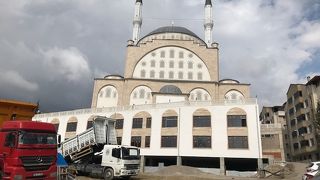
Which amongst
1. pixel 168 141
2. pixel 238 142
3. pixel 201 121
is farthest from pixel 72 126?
pixel 238 142

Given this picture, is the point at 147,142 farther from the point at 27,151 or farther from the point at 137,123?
the point at 27,151

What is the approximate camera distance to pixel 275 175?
104 ft

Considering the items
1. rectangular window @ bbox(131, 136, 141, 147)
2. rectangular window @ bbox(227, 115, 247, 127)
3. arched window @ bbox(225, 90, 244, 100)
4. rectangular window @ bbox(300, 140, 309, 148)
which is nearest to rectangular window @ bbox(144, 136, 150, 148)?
rectangular window @ bbox(131, 136, 141, 147)

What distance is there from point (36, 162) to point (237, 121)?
2752 cm

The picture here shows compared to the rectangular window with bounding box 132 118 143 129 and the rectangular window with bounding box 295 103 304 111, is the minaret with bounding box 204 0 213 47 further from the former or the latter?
the rectangular window with bounding box 132 118 143 129

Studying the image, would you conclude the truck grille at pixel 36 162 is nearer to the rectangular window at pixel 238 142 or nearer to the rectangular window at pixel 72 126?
the rectangular window at pixel 238 142

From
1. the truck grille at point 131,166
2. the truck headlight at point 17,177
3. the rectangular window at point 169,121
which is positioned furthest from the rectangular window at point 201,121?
the truck headlight at point 17,177

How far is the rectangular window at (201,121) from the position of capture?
38.5 m

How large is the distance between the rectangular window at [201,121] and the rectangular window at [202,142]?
161cm

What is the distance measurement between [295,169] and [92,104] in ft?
132

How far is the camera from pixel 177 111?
40094 millimetres

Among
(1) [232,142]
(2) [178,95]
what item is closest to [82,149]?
(1) [232,142]

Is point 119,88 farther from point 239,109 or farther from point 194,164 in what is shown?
point 239,109

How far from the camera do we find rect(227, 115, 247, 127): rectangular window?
37.1m
